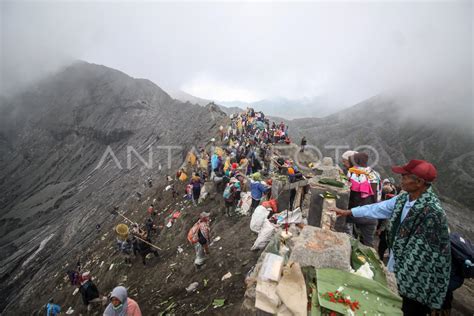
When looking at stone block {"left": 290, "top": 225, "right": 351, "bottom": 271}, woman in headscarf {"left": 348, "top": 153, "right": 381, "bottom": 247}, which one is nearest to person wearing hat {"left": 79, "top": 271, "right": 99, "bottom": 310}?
stone block {"left": 290, "top": 225, "right": 351, "bottom": 271}

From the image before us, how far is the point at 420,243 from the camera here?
7.52 feet

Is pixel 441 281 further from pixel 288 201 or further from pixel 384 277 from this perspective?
pixel 288 201

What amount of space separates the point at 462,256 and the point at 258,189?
19.9 ft

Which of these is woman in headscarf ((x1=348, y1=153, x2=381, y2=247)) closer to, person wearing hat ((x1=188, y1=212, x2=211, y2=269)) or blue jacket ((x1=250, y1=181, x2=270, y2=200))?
blue jacket ((x1=250, y1=181, x2=270, y2=200))

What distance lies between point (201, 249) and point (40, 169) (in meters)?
81.6

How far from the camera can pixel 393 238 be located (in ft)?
8.50

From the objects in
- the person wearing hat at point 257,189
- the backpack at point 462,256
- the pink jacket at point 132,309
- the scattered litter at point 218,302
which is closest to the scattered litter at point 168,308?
the scattered litter at point 218,302

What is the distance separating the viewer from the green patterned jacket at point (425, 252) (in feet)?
7.23

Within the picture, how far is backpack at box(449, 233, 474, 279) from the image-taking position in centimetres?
228

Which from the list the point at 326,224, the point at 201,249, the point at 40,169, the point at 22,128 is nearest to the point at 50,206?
the point at 40,169

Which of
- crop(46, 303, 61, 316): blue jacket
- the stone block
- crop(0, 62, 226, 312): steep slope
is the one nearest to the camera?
the stone block

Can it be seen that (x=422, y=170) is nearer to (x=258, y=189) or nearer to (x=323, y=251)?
(x=323, y=251)

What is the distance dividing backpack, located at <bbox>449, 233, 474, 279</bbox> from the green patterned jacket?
234 millimetres

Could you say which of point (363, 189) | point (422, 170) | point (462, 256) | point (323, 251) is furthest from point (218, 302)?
point (422, 170)
